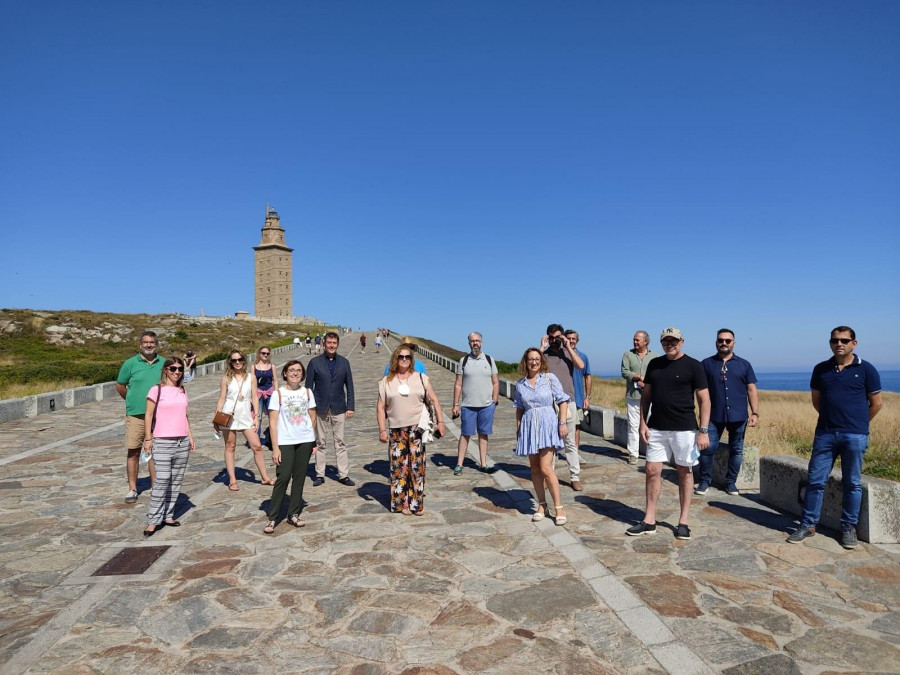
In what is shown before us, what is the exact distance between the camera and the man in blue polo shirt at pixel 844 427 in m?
5.60

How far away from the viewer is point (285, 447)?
21.2ft

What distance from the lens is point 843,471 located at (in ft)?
18.8

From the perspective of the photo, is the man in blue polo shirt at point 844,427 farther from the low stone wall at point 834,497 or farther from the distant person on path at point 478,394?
the distant person on path at point 478,394

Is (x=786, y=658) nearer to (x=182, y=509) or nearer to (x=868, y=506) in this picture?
(x=868, y=506)

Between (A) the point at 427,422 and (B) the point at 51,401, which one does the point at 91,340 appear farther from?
(A) the point at 427,422

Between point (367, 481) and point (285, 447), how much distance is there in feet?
7.63

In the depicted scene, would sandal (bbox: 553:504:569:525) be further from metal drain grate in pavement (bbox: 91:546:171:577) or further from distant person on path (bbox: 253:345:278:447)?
distant person on path (bbox: 253:345:278:447)

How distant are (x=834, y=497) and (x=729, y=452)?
1.56 m

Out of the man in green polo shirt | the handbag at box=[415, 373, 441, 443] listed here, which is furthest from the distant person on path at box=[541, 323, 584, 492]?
the man in green polo shirt

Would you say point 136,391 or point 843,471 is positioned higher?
point 136,391

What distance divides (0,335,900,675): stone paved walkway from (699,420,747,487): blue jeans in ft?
1.07

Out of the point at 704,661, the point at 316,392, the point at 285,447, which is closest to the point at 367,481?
the point at 316,392

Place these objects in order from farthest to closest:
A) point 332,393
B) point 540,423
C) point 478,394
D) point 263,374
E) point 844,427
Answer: point 263,374 → point 478,394 → point 332,393 → point 540,423 → point 844,427

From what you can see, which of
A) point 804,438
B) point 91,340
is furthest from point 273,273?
point 804,438
